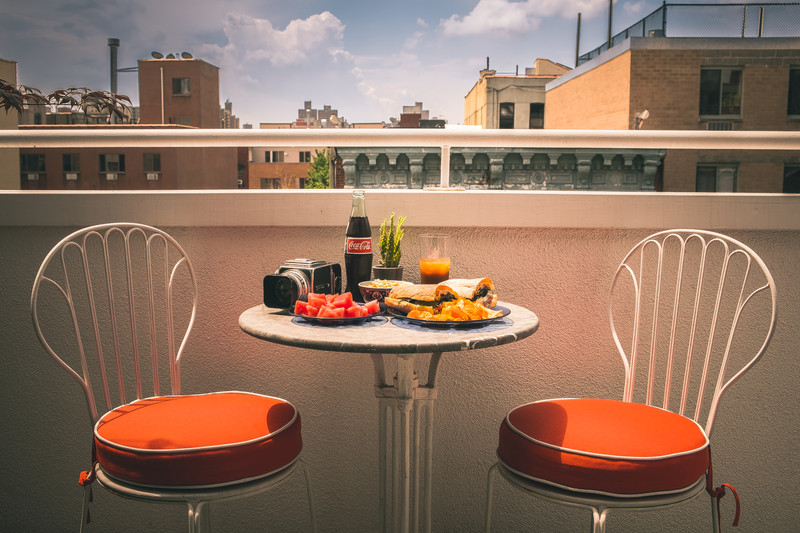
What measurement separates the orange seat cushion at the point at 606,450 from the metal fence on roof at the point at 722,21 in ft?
92.0

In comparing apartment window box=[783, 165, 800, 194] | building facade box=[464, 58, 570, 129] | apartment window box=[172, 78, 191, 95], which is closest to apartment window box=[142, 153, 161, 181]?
apartment window box=[172, 78, 191, 95]

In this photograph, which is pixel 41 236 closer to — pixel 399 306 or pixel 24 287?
pixel 24 287

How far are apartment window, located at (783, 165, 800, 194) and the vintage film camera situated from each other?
28.0 meters

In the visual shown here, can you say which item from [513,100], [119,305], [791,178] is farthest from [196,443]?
[513,100]

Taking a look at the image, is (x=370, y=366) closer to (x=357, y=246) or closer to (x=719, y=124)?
(x=357, y=246)

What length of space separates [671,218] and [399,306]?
1.09 m

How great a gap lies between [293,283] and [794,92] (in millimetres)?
30145

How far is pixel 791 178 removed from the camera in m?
24.6

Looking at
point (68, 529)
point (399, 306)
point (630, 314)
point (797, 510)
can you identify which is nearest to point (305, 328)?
point (399, 306)

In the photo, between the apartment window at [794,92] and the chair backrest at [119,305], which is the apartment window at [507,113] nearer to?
the apartment window at [794,92]

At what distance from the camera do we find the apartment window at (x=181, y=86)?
156ft

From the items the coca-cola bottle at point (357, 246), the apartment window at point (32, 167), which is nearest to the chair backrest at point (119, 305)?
the coca-cola bottle at point (357, 246)

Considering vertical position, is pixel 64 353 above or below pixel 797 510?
above

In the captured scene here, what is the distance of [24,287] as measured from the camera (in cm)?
198
